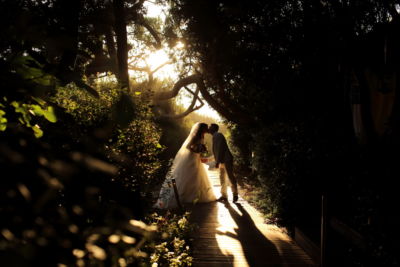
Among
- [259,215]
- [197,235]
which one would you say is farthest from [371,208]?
[259,215]

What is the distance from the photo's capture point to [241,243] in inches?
245

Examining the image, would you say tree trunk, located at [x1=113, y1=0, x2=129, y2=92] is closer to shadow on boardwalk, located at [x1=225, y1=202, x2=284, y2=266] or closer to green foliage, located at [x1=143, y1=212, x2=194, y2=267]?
green foliage, located at [x1=143, y1=212, x2=194, y2=267]

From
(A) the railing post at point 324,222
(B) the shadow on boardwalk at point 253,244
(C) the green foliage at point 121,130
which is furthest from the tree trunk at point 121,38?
(A) the railing post at point 324,222

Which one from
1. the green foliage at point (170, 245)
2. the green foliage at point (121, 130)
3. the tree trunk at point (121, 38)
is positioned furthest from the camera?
the tree trunk at point (121, 38)

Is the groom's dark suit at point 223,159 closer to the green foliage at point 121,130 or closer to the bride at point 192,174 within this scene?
the bride at point 192,174

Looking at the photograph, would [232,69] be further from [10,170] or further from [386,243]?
[10,170]

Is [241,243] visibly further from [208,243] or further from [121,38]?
[121,38]

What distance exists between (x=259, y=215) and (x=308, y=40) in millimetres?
5103

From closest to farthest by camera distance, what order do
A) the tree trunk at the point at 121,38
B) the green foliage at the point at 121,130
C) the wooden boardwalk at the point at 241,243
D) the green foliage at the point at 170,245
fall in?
the green foliage at the point at 170,245
the green foliage at the point at 121,130
the wooden boardwalk at the point at 241,243
the tree trunk at the point at 121,38

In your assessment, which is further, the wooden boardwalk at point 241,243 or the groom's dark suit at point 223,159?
the groom's dark suit at point 223,159

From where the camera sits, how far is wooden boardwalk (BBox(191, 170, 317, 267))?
5.34 m

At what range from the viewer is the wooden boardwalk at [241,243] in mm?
5344

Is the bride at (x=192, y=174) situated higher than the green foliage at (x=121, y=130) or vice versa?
the green foliage at (x=121, y=130)

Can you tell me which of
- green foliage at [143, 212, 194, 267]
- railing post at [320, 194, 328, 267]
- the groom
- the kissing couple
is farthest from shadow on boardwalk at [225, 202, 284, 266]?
the kissing couple
